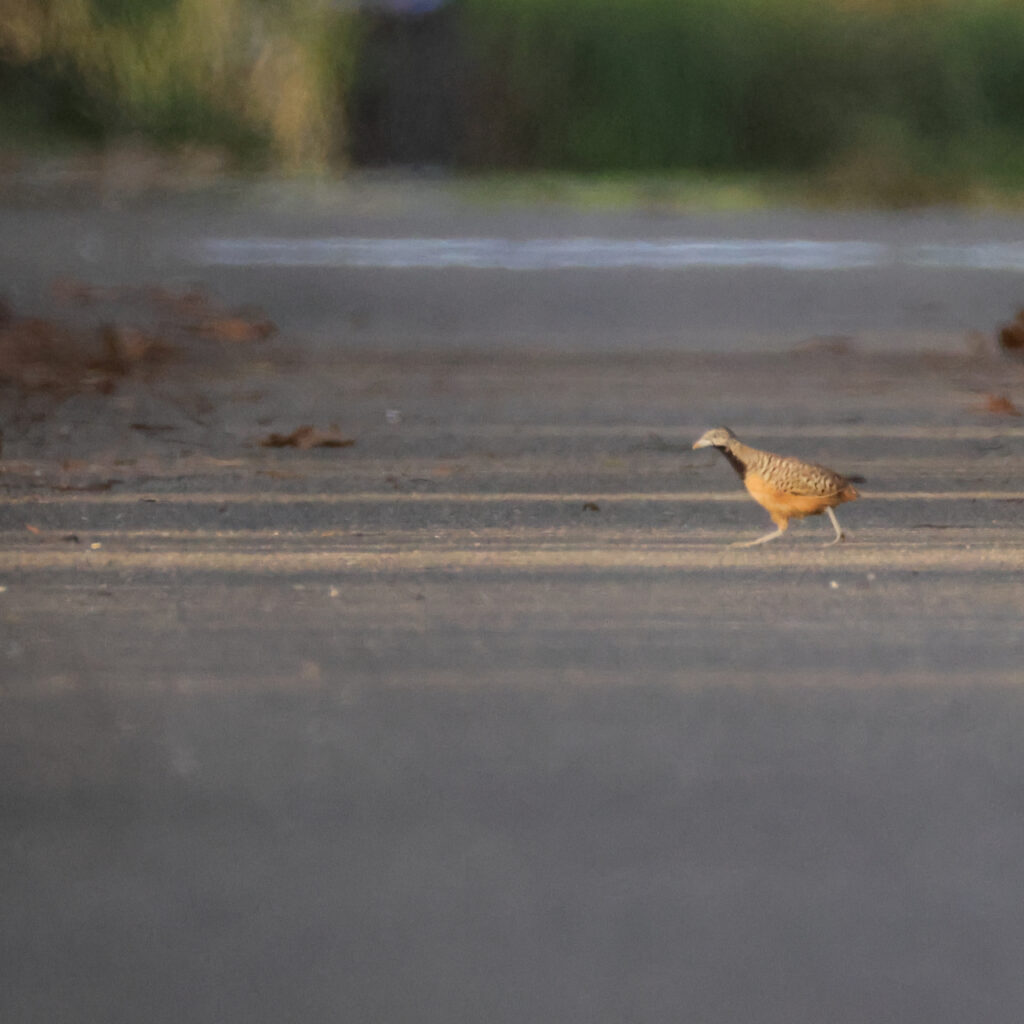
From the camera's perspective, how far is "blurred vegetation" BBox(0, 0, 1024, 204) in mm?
18969

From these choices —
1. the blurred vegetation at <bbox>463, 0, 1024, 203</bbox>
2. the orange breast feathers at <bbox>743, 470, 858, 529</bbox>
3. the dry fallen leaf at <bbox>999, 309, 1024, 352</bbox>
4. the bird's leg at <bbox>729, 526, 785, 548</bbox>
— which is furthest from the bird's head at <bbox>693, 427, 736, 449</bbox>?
the blurred vegetation at <bbox>463, 0, 1024, 203</bbox>

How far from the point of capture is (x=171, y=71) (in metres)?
18.6

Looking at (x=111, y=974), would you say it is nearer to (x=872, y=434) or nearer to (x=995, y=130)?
(x=872, y=434)

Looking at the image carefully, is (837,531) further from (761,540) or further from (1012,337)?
(1012,337)

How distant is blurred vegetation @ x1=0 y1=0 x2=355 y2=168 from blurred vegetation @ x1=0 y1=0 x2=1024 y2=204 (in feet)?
0.07

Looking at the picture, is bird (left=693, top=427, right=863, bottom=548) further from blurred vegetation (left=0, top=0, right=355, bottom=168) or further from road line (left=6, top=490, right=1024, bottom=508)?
blurred vegetation (left=0, top=0, right=355, bottom=168)

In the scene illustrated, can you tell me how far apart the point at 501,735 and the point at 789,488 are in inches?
65.0

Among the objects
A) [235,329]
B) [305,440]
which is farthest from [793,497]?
[235,329]

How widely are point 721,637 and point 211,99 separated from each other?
15835 mm

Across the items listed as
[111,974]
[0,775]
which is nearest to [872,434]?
[0,775]

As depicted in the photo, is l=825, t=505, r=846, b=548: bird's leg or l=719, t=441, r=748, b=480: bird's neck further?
l=719, t=441, r=748, b=480: bird's neck

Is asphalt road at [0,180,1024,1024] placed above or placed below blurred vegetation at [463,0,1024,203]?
below

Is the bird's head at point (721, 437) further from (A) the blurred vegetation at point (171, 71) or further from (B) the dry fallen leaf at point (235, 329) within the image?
(A) the blurred vegetation at point (171, 71)

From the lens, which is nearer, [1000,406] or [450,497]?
[450,497]
